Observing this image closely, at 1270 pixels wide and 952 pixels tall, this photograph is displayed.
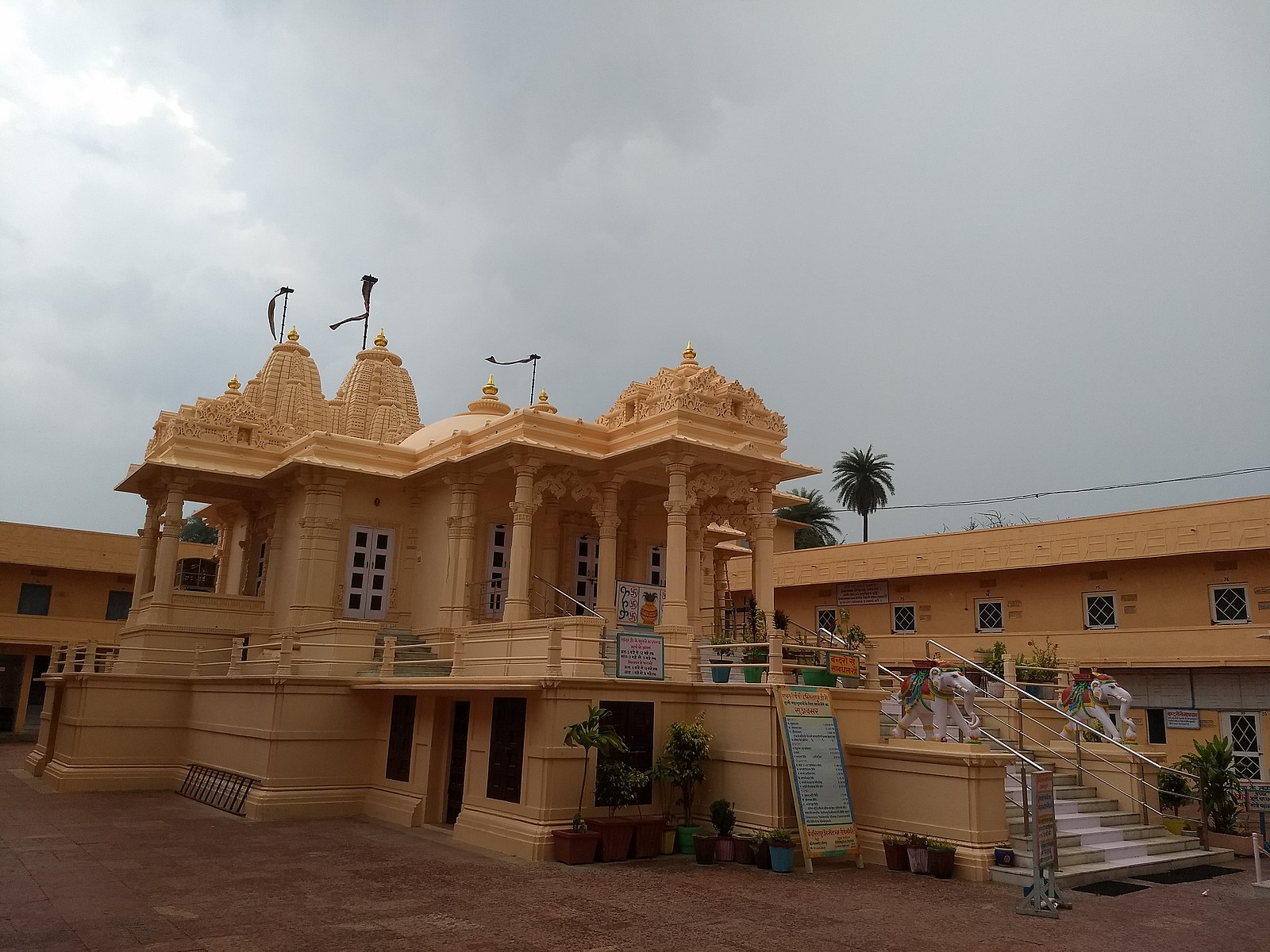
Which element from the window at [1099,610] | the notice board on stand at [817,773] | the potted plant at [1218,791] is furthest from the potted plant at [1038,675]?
the notice board on stand at [817,773]

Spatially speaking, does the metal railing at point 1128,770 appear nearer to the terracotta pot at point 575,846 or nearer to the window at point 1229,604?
the terracotta pot at point 575,846

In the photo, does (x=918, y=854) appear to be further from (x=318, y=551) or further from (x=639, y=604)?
(x=318, y=551)

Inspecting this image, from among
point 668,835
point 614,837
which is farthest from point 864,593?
point 614,837

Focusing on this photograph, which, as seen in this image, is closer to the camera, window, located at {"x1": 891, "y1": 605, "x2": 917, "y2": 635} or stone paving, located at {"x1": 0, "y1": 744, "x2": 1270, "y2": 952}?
stone paving, located at {"x1": 0, "y1": 744, "x2": 1270, "y2": 952}

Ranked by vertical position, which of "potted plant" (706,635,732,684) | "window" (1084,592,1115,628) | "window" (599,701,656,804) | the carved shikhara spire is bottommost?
"window" (599,701,656,804)

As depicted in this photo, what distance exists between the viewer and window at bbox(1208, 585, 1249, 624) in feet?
69.6

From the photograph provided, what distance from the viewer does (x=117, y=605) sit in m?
34.6

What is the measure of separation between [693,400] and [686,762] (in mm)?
6548

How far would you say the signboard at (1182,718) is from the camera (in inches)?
850

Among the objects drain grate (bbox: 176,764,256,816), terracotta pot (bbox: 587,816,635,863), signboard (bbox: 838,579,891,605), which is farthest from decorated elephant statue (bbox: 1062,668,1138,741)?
drain grate (bbox: 176,764,256,816)

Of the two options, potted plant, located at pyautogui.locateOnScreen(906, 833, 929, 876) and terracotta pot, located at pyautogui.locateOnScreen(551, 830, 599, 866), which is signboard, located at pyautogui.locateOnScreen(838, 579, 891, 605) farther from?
terracotta pot, located at pyautogui.locateOnScreen(551, 830, 599, 866)

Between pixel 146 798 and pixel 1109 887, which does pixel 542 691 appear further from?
pixel 146 798

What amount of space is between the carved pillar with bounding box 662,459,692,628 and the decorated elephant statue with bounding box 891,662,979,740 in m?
3.80

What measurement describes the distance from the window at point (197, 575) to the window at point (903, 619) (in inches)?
731
